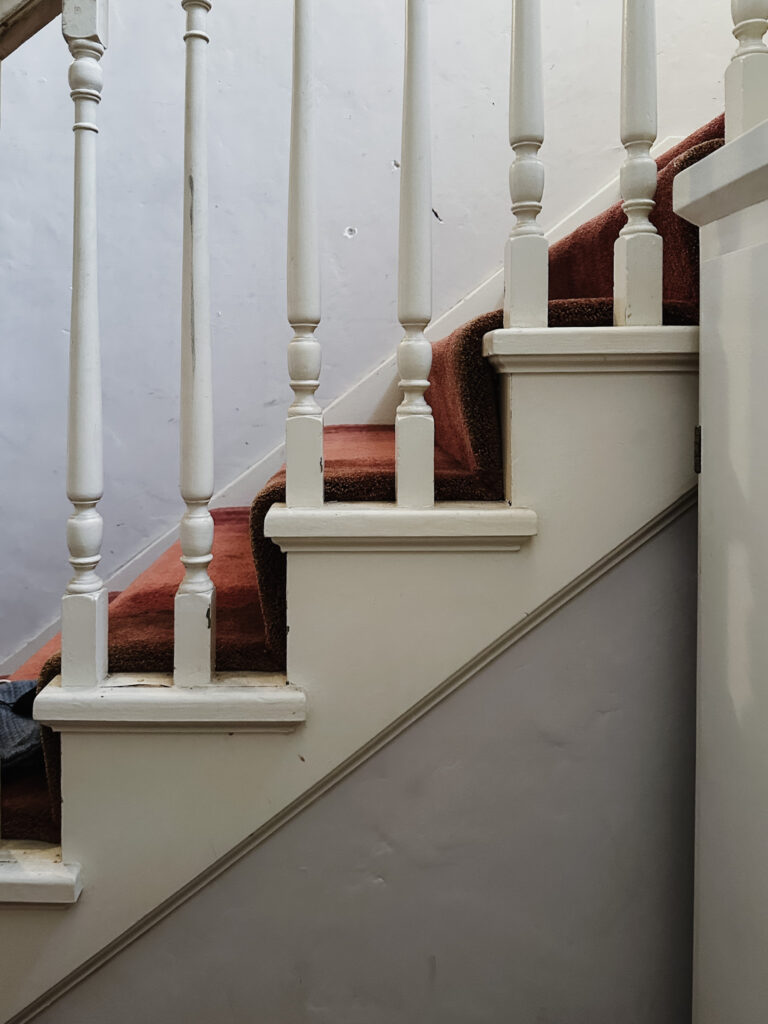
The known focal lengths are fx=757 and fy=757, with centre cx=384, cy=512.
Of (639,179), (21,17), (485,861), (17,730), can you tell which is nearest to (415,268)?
(639,179)

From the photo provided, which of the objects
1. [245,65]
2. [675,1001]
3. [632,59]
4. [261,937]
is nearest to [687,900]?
[675,1001]

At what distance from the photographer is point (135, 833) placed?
0.79m

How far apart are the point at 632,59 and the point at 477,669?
64 cm

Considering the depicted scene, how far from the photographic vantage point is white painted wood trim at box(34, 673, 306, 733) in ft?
2.52

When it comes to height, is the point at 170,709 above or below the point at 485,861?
above

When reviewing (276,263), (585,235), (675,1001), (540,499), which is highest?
(276,263)

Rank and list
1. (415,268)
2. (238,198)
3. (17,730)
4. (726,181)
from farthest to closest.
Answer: (238,198), (17,730), (415,268), (726,181)

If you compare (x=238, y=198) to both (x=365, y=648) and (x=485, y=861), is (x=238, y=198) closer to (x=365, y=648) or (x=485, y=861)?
(x=365, y=648)

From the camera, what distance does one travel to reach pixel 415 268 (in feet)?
2.51

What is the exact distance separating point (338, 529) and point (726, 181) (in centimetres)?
47

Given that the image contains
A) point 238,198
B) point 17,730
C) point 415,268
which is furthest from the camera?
point 238,198

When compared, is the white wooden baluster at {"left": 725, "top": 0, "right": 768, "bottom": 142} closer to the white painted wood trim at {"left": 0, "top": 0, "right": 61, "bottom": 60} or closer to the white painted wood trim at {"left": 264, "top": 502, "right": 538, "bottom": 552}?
the white painted wood trim at {"left": 264, "top": 502, "right": 538, "bottom": 552}

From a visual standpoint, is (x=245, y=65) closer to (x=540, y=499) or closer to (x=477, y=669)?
(x=540, y=499)

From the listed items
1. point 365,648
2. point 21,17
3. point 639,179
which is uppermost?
point 21,17
